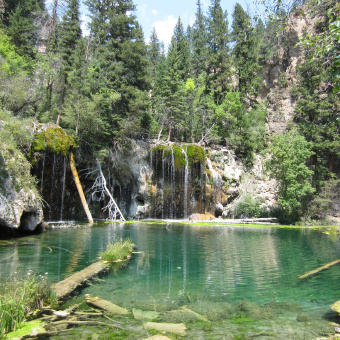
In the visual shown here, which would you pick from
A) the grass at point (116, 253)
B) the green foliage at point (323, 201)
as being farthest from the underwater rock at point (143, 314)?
the green foliage at point (323, 201)

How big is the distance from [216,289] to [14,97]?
67.2 feet

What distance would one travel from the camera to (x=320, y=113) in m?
31.8

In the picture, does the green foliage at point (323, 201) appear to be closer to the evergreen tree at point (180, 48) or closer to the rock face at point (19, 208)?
the evergreen tree at point (180, 48)

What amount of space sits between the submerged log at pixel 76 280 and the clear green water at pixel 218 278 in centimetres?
35

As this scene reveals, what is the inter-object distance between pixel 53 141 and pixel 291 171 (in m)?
21.5

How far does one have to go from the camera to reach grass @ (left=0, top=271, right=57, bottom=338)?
14.5ft

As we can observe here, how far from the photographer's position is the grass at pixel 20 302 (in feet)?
14.5

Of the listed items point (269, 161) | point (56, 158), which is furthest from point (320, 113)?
point (56, 158)

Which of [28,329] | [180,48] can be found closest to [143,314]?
[28,329]

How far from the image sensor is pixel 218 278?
8430mm

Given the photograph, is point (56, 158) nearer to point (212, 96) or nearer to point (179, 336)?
point (179, 336)

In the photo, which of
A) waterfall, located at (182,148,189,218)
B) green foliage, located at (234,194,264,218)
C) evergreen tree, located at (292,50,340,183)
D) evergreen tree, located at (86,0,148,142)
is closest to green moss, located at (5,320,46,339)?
evergreen tree, located at (86,0,148,142)

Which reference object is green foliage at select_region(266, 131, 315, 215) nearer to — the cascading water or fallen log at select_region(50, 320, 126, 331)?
the cascading water

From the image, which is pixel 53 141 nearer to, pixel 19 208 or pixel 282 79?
pixel 19 208
